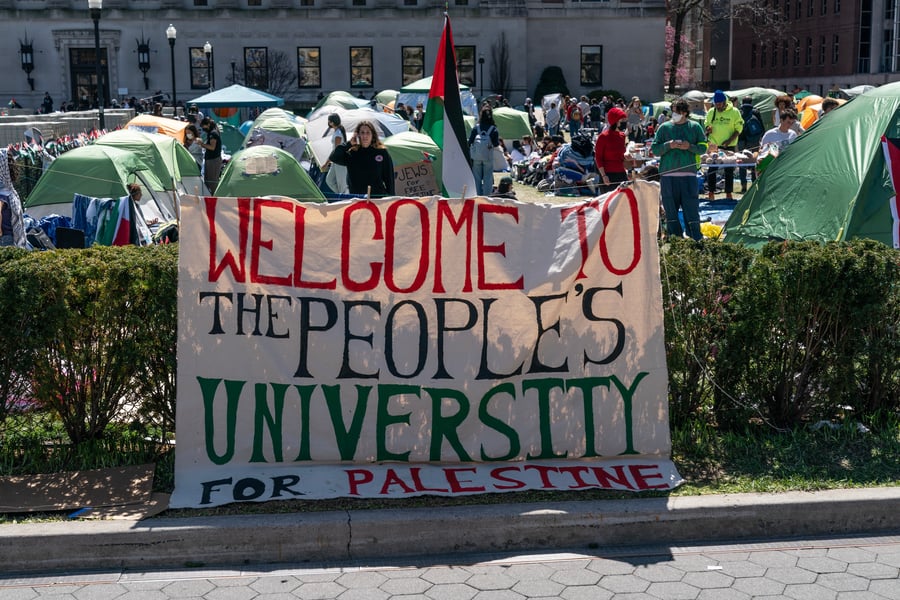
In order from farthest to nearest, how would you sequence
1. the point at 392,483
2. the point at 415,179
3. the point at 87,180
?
the point at 415,179
the point at 87,180
the point at 392,483

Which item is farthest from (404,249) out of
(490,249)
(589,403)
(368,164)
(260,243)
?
(368,164)

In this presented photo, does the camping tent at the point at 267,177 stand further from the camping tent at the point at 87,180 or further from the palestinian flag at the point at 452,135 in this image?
the palestinian flag at the point at 452,135

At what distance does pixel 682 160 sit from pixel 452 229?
6456 millimetres

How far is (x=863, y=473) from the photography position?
5598 millimetres

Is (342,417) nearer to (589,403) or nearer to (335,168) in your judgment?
(589,403)

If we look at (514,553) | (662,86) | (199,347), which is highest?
(662,86)

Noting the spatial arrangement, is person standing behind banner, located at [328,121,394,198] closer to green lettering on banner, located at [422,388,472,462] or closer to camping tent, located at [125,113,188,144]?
Result: green lettering on banner, located at [422,388,472,462]

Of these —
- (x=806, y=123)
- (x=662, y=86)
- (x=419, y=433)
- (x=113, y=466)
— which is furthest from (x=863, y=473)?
Result: (x=662, y=86)

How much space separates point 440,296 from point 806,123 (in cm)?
1525

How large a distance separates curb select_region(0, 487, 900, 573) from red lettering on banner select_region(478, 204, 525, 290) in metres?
1.20

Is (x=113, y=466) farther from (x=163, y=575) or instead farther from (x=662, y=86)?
(x=662, y=86)

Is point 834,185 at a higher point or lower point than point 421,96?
lower

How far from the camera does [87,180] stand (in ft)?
47.4

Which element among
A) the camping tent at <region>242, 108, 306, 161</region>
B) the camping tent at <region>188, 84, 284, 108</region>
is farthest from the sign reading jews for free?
the camping tent at <region>188, 84, 284, 108</region>
